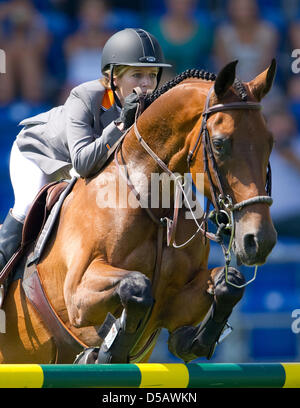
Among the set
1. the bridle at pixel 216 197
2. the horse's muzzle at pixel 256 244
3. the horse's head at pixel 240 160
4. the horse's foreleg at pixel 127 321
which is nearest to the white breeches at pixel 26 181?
the bridle at pixel 216 197

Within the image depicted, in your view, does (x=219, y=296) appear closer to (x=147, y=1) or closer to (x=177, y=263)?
(x=177, y=263)

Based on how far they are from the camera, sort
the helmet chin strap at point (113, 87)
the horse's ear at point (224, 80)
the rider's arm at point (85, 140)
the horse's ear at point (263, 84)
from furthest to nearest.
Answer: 1. the helmet chin strap at point (113, 87)
2. the rider's arm at point (85, 140)
3. the horse's ear at point (263, 84)
4. the horse's ear at point (224, 80)

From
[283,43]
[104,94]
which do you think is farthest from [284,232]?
[104,94]

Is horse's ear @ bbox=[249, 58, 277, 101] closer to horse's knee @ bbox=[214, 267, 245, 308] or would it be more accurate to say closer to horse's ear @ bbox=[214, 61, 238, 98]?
horse's ear @ bbox=[214, 61, 238, 98]

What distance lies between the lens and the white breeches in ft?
14.8

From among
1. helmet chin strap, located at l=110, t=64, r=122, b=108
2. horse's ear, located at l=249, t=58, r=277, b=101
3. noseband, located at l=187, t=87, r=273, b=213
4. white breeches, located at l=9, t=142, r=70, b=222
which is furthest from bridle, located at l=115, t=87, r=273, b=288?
white breeches, located at l=9, t=142, r=70, b=222

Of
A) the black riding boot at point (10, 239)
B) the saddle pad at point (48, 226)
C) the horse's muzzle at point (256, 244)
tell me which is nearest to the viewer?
the horse's muzzle at point (256, 244)

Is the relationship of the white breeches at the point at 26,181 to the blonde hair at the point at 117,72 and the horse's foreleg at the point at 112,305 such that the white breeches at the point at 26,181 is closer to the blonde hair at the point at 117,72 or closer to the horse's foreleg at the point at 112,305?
the blonde hair at the point at 117,72

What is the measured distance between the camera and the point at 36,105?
340 inches

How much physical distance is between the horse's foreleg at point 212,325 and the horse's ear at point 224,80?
0.85 metres

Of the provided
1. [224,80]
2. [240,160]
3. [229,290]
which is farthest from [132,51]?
[229,290]

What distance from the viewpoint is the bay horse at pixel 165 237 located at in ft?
11.4

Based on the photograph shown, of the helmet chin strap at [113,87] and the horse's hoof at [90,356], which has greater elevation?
the helmet chin strap at [113,87]

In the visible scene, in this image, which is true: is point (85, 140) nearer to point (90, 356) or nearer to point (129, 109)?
point (129, 109)
